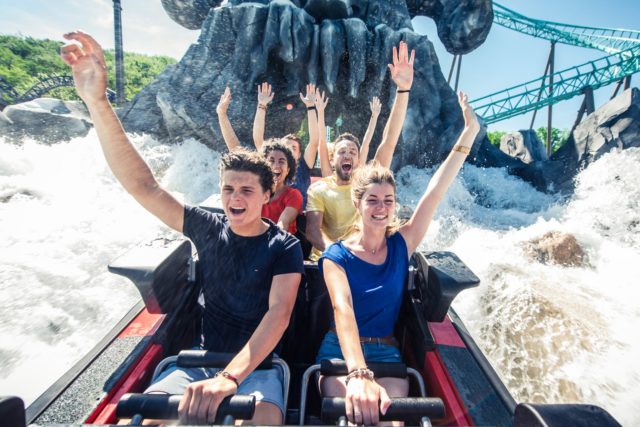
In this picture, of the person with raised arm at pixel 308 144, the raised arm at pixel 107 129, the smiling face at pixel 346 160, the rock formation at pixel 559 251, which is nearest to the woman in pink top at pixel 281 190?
the smiling face at pixel 346 160

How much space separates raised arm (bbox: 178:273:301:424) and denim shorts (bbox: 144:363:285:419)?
5.3 inches

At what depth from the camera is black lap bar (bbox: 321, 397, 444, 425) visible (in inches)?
39.6

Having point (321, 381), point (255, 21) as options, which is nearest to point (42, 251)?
point (321, 381)

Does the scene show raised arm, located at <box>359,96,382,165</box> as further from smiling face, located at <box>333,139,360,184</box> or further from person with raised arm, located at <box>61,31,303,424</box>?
person with raised arm, located at <box>61,31,303,424</box>

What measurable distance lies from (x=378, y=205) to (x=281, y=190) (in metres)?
1.17

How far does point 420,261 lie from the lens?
1.78 metres

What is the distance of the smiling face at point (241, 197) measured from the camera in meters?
1.46

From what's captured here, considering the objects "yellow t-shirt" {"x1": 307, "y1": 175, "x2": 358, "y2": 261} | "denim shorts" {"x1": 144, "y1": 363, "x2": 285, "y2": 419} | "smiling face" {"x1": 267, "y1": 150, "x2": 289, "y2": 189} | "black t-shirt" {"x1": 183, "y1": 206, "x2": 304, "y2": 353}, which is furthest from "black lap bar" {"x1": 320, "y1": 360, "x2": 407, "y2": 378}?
"smiling face" {"x1": 267, "y1": 150, "x2": 289, "y2": 189}

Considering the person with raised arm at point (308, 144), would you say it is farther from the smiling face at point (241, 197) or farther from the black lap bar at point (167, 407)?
the black lap bar at point (167, 407)

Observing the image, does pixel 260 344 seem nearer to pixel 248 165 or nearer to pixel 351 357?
pixel 351 357

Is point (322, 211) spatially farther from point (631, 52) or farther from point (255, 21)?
point (631, 52)

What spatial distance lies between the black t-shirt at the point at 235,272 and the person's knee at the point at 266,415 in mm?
301

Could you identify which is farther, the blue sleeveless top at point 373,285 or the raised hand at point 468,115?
the raised hand at point 468,115

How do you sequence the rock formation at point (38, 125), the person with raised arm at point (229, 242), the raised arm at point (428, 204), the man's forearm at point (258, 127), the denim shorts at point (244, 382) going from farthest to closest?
the rock formation at point (38, 125) < the man's forearm at point (258, 127) < the raised arm at point (428, 204) < the person with raised arm at point (229, 242) < the denim shorts at point (244, 382)
